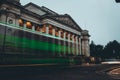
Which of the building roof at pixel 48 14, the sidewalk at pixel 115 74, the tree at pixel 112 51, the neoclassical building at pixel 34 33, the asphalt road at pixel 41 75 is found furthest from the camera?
the tree at pixel 112 51

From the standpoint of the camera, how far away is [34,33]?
18031 millimetres

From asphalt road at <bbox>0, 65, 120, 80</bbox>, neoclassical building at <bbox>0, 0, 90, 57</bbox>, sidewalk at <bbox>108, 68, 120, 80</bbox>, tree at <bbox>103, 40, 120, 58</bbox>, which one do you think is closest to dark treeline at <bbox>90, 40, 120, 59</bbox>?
tree at <bbox>103, 40, 120, 58</bbox>

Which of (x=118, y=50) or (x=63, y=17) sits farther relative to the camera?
(x=118, y=50)

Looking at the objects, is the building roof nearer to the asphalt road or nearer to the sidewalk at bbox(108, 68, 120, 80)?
the sidewalk at bbox(108, 68, 120, 80)

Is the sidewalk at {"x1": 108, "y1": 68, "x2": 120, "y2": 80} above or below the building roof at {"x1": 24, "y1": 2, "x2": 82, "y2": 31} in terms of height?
below

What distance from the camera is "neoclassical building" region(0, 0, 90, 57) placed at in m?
15.5

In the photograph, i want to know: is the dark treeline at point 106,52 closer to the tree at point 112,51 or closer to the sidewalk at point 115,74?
the tree at point 112,51

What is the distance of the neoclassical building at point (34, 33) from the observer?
15469 mm

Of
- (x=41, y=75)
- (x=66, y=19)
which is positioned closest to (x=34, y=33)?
(x=41, y=75)

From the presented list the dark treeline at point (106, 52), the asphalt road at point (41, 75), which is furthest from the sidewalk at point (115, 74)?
the dark treeline at point (106, 52)

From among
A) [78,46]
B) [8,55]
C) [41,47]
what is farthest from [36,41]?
[78,46]

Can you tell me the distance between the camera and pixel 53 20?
188 feet

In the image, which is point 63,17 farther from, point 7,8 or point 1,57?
point 1,57

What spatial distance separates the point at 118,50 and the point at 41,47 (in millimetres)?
125878
